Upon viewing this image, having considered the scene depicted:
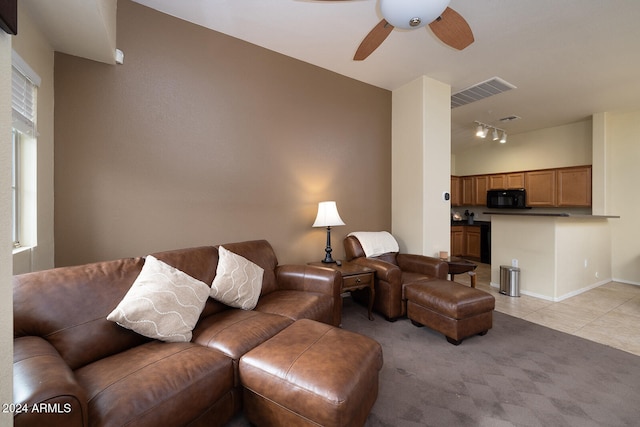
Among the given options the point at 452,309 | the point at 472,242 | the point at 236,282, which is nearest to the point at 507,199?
the point at 472,242

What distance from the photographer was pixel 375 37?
1.98m

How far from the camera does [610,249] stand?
14.5 ft

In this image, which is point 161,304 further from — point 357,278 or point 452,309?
point 452,309

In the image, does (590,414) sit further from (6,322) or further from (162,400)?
(6,322)

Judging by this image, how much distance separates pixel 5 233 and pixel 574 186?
673cm

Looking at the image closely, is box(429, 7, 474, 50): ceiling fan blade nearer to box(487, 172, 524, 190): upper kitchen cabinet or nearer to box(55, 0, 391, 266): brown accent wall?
box(55, 0, 391, 266): brown accent wall

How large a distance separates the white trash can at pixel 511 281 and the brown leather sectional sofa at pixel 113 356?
320 centimetres

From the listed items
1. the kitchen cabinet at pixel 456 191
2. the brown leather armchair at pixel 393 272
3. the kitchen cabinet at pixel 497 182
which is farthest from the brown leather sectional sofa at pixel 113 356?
the kitchen cabinet at pixel 456 191

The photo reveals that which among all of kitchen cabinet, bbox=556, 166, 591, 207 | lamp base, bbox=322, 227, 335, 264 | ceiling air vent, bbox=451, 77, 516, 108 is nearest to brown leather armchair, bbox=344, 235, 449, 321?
lamp base, bbox=322, 227, 335, 264

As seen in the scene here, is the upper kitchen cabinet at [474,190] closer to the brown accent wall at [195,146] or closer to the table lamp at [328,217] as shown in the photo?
the brown accent wall at [195,146]

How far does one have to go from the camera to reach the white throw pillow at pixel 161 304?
1.40m

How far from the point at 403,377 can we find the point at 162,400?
149 centimetres

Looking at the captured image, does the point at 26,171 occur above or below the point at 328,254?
above

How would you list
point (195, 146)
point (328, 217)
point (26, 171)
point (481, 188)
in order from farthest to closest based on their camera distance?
point (481, 188)
point (328, 217)
point (195, 146)
point (26, 171)
